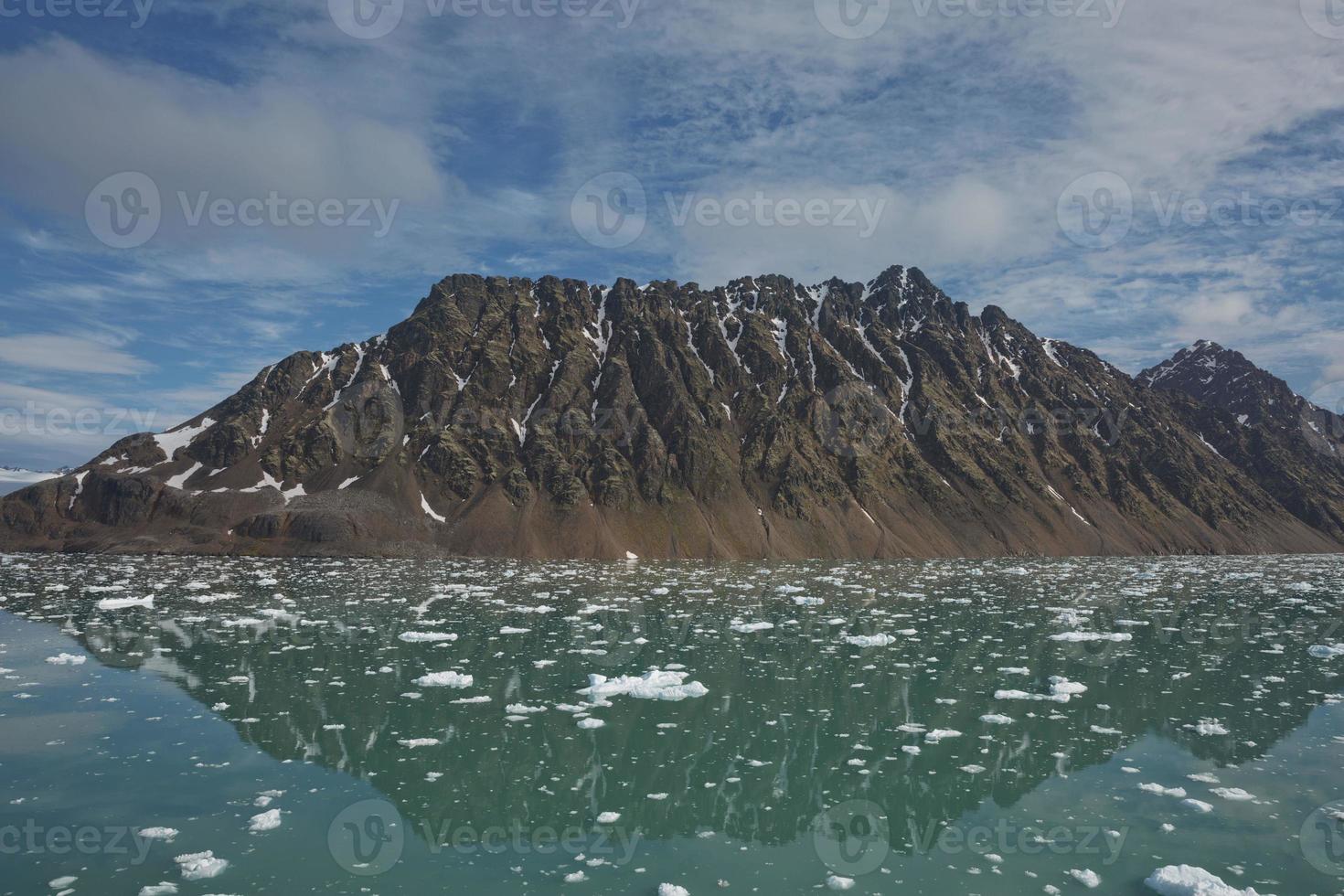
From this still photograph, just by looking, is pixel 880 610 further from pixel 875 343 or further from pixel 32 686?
pixel 875 343

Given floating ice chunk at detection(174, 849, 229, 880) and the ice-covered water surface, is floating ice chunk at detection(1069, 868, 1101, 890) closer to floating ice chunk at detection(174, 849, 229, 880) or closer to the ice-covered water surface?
the ice-covered water surface

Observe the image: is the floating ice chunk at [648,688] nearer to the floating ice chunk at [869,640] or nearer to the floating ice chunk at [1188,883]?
the floating ice chunk at [869,640]

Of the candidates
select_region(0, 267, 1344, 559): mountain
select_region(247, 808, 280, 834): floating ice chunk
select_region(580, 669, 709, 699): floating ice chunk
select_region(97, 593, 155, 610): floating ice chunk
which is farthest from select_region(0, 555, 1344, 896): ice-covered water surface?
select_region(0, 267, 1344, 559): mountain

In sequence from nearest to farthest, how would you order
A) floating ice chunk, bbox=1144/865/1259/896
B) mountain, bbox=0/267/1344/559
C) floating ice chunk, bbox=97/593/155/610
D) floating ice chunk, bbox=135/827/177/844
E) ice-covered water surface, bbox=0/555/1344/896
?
floating ice chunk, bbox=1144/865/1259/896 → ice-covered water surface, bbox=0/555/1344/896 → floating ice chunk, bbox=135/827/177/844 → floating ice chunk, bbox=97/593/155/610 → mountain, bbox=0/267/1344/559

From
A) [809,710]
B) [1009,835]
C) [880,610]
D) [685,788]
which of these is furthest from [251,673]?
[880,610]

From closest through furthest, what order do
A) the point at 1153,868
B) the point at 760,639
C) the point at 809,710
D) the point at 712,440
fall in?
the point at 1153,868
the point at 809,710
the point at 760,639
the point at 712,440

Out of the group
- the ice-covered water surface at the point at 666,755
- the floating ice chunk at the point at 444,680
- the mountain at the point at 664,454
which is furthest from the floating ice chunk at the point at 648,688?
the mountain at the point at 664,454

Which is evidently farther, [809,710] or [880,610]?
[880,610]
